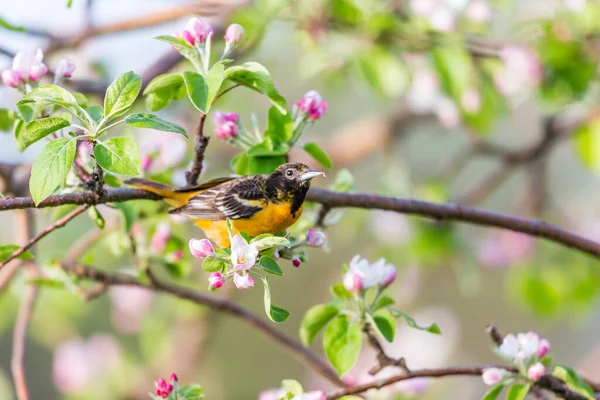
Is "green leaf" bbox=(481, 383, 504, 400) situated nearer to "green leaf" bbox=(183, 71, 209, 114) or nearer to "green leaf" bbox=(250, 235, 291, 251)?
"green leaf" bbox=(250, 235, 291, 251)

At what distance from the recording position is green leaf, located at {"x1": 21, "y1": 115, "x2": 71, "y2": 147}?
1389 millimetres

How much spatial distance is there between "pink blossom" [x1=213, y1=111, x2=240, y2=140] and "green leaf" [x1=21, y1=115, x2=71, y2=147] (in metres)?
0.52

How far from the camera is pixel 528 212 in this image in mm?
4395

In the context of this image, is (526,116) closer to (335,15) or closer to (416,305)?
(416,305)

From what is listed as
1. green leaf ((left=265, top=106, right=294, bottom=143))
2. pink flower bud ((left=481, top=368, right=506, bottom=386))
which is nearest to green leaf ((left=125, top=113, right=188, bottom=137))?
green leaf ((left=265, top=106, right=294, bottom=143))

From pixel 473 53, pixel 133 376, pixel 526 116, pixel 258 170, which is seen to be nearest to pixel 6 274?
pixel 258 170

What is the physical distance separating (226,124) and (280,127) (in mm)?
135

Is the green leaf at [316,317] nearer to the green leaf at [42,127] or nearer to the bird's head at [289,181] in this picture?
the bird's head at [289,181]

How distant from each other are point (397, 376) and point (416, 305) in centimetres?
560

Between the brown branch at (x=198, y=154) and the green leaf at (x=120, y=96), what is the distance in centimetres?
21

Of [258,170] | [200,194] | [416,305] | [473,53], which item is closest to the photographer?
[258,170]

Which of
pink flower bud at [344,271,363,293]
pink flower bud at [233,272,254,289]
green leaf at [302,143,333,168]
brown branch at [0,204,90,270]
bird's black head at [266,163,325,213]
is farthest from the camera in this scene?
bird's black head at [266,163,325,213]

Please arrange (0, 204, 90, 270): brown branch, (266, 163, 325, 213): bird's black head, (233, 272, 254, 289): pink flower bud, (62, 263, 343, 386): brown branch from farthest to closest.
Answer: (62, 263, 343, 386): brown branch, (266, 163, 325, 213): bird's black head, (0, 204, 90, 270): brown branch, (233, 272, 254, 289): pink flower bud

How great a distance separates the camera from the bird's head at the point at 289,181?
1957 millimetres
